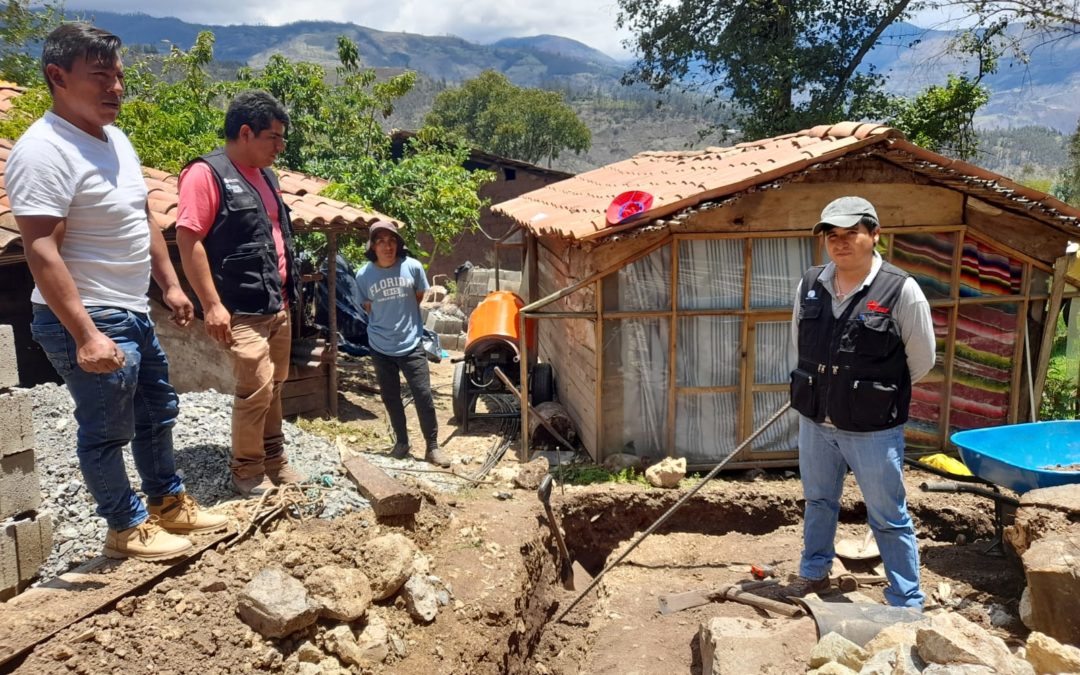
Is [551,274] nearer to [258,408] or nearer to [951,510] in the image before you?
[951,510]

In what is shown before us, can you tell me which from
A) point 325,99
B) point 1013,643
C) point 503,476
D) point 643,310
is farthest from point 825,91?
point 1013,643

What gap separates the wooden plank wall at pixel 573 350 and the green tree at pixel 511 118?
30.7 metres

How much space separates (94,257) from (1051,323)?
8.31m

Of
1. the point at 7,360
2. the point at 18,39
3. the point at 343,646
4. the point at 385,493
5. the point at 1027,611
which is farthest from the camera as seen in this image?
the point at 18,39

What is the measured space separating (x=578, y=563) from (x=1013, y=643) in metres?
3.19

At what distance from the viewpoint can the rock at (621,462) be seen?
7254 millimetres

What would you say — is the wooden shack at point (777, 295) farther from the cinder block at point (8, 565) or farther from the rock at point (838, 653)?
the cinder block at point (8, 565)

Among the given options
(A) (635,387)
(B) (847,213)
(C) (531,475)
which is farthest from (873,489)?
(A) (635,387)

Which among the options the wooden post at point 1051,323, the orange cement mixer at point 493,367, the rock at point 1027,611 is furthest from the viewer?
the orange cement mixer at point 493,367

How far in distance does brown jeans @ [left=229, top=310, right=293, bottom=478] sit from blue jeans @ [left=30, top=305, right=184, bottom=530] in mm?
554

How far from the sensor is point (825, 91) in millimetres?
17516

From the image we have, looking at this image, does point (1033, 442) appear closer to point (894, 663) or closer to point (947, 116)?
point (894, 663)

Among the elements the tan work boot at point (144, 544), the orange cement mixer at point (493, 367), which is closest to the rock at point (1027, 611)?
the tan work boot at point (144, 544)

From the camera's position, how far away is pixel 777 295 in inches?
292
